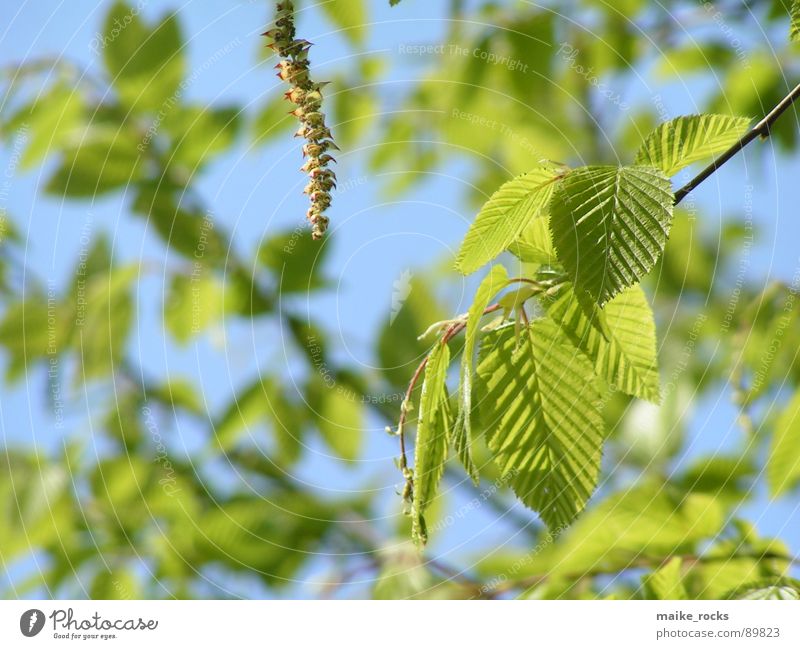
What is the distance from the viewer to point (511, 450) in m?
0.51

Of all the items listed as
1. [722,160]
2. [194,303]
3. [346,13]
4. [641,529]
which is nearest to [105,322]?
[194,303]

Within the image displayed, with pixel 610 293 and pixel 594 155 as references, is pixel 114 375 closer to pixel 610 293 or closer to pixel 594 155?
pixel 594 155

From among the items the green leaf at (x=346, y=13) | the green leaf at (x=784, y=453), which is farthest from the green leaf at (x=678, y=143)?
the green leaf at (x=346, y=13)

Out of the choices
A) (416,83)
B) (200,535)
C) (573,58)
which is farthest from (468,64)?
(200,535)

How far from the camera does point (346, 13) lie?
110 cm

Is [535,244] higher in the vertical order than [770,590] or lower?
higher

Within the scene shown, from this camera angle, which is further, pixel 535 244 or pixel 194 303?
pixel 194 303

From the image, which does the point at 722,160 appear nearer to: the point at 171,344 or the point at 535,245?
the point at 535,245

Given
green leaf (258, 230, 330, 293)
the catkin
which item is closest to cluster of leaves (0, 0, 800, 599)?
green leaf (258, 230, 330, 293)

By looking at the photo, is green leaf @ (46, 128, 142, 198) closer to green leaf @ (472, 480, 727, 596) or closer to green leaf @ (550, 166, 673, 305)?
green leaf @ (472, 480, 727, 596)

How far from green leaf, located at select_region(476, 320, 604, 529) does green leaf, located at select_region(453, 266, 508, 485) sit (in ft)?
0.10

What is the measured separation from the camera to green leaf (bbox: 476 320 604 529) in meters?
0.51

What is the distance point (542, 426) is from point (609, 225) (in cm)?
13

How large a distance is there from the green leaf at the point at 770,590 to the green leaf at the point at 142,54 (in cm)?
102
